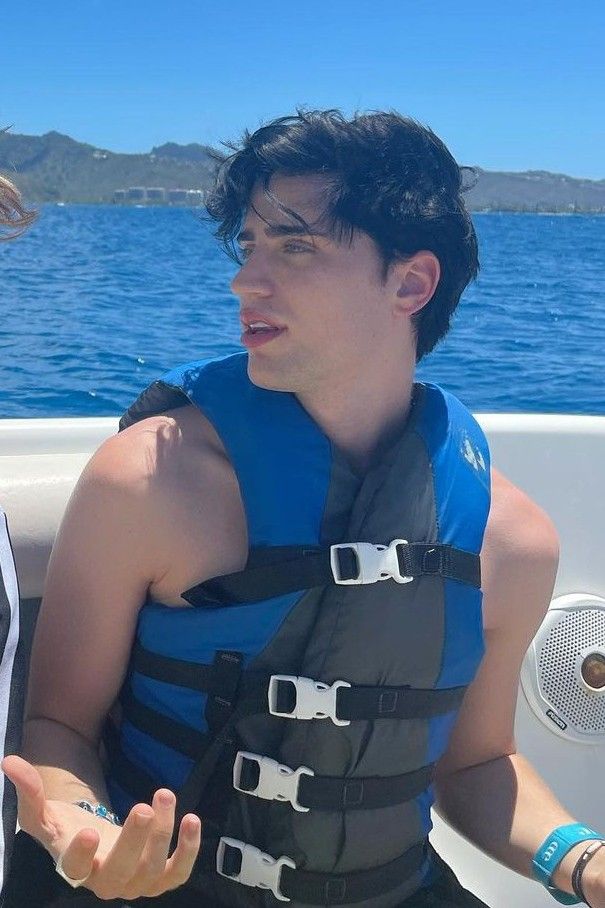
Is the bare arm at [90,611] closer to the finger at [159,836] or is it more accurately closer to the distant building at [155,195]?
the finger at [159,836]

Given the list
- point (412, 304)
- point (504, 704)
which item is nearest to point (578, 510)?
point (504, 704)

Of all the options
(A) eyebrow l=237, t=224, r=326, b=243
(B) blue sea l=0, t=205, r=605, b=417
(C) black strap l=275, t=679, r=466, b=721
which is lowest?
(B) blue sea l=0, t=205, r=605, b=417

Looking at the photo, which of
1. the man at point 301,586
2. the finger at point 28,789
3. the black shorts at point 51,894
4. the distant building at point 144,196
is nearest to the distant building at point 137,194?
the distant building at point 144,196

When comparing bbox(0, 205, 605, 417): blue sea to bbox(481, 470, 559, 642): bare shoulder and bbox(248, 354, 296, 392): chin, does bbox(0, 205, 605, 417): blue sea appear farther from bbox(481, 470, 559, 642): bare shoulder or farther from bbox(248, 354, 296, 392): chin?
bbox(481, 470, 559, 642): bare shoulder

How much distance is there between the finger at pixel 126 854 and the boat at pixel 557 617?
2.84 ft

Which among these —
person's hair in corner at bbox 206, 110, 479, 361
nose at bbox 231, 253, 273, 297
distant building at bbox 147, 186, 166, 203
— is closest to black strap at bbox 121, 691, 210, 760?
nose at bbox 231, 253, 273, 297

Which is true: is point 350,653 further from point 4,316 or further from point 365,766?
point 4,316

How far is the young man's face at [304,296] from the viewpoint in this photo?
4.56 ft

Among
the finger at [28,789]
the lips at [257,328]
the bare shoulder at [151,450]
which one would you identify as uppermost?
the lips at [257,328]

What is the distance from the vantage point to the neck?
4.87 ft

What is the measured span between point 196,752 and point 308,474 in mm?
411

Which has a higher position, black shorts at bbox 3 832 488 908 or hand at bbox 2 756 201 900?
hand at bbox 2 756 201 900

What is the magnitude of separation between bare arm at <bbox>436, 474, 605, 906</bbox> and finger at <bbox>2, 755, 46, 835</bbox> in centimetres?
76

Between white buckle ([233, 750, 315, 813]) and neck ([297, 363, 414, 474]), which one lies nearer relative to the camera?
white buckle ([233, 750, 315, 813])
